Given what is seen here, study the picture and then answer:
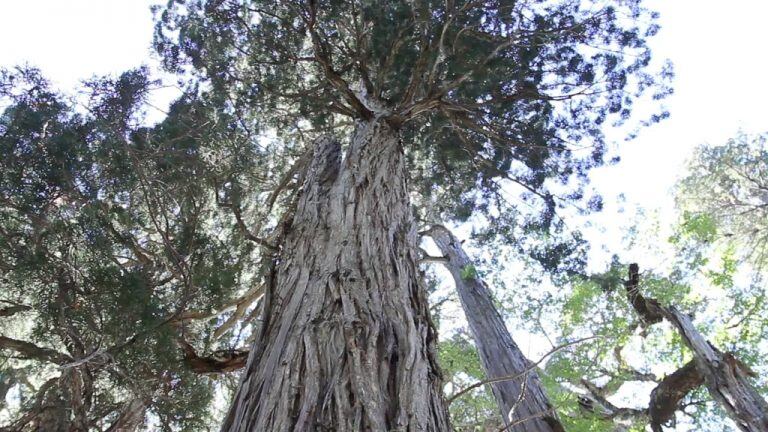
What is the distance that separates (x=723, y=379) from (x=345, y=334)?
5.46 metres

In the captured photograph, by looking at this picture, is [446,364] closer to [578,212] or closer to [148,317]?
[578,212]

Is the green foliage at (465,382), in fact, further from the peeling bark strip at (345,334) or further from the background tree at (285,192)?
the peeling bark strip at (345,334)

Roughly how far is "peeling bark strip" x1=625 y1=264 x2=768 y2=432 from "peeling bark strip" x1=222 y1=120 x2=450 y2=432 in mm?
4337

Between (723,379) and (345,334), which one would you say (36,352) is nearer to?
(345,334)

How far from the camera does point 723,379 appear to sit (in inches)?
221

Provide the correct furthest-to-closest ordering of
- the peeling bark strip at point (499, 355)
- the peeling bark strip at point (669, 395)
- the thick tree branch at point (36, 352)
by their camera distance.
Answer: the peeling bark strip at point (669, 395)
the peeling bark strip at point (499, 355)
the thick tree branch at point (36, 352)

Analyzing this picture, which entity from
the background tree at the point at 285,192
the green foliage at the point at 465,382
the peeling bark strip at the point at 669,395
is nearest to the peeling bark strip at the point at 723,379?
the peeling bark strip at the point at 669,395

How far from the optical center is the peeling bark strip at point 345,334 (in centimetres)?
181

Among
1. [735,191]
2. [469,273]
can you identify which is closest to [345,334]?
[469,273]

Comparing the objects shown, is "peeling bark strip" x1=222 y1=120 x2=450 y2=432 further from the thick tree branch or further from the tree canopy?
the thick tree branch

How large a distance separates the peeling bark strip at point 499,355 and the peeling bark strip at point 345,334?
2.24 m

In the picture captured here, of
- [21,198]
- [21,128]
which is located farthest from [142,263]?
[21,128]

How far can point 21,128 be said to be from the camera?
403cm

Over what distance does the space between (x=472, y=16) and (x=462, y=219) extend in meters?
3.12
